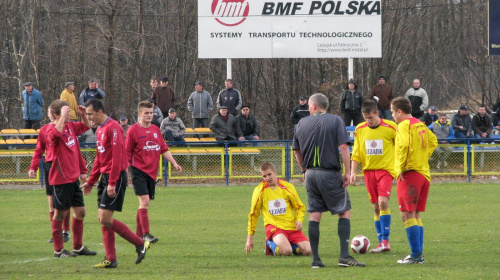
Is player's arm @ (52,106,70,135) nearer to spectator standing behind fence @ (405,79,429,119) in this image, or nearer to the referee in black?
the referee in black

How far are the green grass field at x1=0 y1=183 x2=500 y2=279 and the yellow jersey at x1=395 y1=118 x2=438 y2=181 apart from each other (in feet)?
3.59

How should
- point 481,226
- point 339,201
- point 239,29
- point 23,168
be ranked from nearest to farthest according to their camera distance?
point 339,201, point 481,226, point 23,168, point 239,29

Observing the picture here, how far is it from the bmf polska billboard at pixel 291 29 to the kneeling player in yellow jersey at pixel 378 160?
16.0 m

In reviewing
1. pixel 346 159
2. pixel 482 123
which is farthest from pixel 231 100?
pixel 346 159

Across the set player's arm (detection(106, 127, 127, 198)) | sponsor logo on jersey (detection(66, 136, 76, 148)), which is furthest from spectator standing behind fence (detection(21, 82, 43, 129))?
player's arm (detection(106, 127, 127, 198))

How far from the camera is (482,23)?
36.6 meters

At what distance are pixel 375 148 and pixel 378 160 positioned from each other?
0.52 ft

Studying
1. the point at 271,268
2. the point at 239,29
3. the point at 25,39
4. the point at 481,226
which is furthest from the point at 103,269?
the point at 25,39

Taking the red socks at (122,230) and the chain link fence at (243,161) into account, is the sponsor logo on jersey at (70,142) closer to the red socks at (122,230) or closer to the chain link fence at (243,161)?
the red socks at (122,230)

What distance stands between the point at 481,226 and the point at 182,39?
2609 cm

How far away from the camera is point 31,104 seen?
22.8 m

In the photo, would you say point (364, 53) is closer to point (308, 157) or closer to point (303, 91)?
point (303, 91)

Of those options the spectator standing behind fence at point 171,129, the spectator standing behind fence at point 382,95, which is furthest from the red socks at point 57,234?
the spectator standing behind fence at point 382,95

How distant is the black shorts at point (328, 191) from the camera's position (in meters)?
8.12
